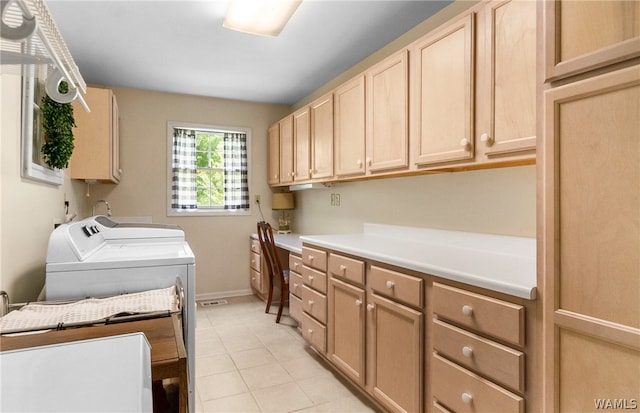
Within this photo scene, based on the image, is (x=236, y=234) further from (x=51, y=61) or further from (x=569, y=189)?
(x=569, y=189)

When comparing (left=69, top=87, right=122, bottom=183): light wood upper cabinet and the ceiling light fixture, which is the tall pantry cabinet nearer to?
the ceiling light fixture

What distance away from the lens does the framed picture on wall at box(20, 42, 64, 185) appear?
163 cm

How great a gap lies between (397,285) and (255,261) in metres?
2.88

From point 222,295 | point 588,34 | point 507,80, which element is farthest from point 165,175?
point 588,34

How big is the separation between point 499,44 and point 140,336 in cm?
181

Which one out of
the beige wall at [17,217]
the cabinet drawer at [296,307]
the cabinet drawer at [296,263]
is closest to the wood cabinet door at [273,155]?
the cabinet drawer at [296,263]

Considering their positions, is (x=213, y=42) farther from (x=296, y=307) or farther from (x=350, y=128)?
(x=296, y=307)

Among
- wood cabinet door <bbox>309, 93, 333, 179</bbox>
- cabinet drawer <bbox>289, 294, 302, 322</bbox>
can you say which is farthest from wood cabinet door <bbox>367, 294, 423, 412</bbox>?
wood cabinet door <bbox>309, 93, 333, 179</bbox>

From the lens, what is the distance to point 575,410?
3.34ft

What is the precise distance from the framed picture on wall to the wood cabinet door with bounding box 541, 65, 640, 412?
6.66ft

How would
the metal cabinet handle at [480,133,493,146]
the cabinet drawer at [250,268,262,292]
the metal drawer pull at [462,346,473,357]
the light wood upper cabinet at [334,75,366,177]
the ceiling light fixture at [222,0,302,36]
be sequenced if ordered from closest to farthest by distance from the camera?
the metal drawer pull at [462,346,473,357] → the metal cabinet handle at [480,133,493,146] → the ceiling light fixture at [222,0,302,36] → the light wood upper cabinet at [334,75,366,177] → the cabinet drawer at [250,268,262,292]

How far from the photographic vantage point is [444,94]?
1.88m

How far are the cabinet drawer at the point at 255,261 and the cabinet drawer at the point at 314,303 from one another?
4.82 ft

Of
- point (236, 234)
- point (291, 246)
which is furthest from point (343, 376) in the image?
point (236, 234)
